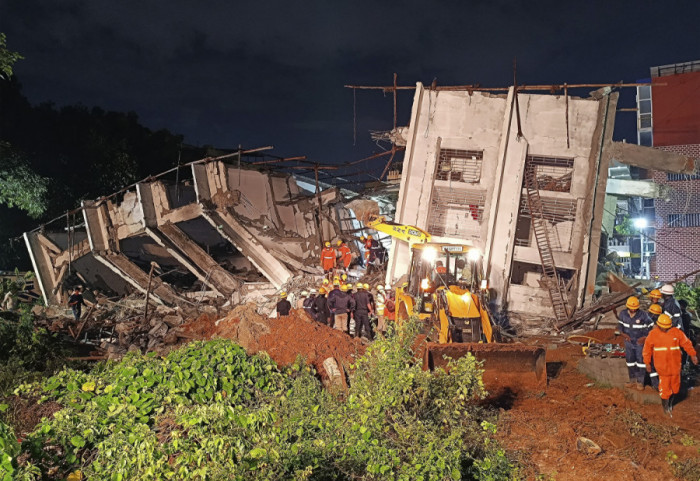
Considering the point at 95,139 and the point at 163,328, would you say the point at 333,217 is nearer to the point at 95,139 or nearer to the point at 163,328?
the point at 163,328

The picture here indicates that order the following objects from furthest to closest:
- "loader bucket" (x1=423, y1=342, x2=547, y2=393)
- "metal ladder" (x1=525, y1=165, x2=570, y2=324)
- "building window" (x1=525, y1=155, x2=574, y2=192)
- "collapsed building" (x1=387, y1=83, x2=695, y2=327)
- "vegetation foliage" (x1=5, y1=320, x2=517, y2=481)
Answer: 1. "building window" (x1=525, y1=155, x2=574, y2=192)
2. "collapsed building" (x1=387, y1=83, x2=695, y2=327)
3. "metal ladder" (x1=525, y1=165, x2=570, y2=324)
4. "loader bucket" (x1=423, y1=342, x2=547, y2=393)
5. "vegetation foliage" (x1=5, y1=320, x2=517, y2=481)

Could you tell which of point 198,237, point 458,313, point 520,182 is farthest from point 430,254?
point 198,237

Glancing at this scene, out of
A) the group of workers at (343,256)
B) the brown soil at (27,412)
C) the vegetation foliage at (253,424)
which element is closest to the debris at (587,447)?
the vegetation foliage at (253,424)

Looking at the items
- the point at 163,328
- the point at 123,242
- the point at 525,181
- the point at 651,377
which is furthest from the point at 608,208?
the point at 123,242

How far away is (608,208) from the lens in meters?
21.6

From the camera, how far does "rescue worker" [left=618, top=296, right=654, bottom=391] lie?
8734 millimetres

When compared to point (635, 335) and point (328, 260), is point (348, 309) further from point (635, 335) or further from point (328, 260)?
point (635, 335)

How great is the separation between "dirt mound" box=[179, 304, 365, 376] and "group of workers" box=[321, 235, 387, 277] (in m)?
6.22

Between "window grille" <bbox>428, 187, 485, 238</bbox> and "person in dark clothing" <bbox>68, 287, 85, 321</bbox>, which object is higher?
"window grille" <bbox>428, 187, 485, 238</bbox>

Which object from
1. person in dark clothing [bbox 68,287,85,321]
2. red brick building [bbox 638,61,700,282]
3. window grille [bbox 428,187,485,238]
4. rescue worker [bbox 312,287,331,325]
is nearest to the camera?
rescue worker [bbox 312,287,331,325]

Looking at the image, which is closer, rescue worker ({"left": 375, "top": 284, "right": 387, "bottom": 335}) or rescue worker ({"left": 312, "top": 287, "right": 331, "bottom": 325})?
rescue worker ({"left": 375, "top": 284, "right": 387, "bottom": 335})

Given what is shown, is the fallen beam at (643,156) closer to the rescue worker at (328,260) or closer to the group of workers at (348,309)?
the group of workers at (348,309)

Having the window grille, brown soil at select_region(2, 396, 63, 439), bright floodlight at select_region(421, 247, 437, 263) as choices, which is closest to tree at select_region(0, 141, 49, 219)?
the window grille

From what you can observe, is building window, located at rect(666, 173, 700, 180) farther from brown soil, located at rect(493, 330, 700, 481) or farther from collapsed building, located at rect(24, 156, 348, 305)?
brown soil, located at rect(493, 330, 700, 481)
